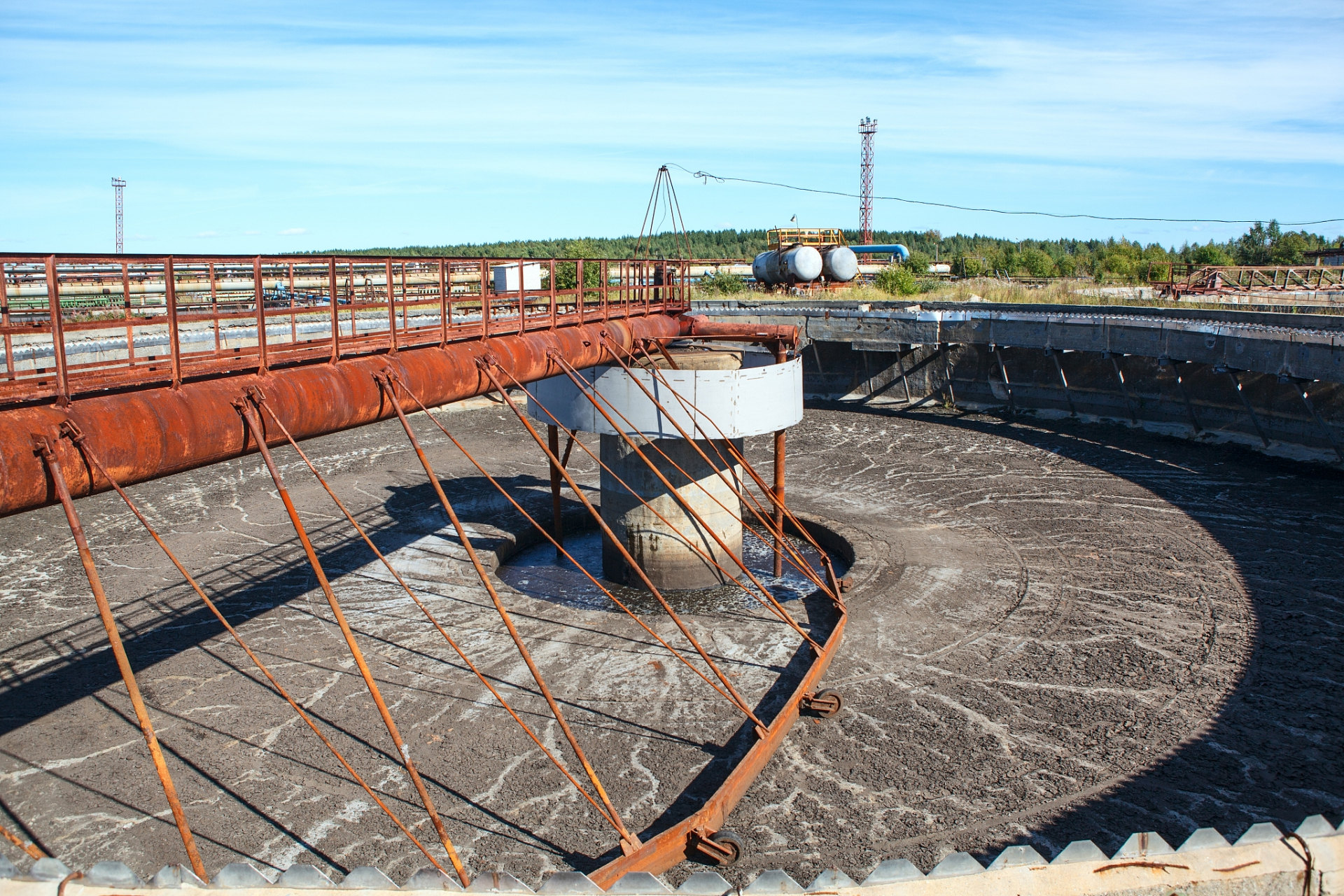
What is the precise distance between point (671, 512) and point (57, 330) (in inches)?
421

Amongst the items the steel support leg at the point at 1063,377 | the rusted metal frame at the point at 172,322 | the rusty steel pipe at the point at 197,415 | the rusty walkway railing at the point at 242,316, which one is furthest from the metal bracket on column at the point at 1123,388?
the rusted metal frame at the point at 172,322

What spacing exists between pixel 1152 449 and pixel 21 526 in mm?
24248

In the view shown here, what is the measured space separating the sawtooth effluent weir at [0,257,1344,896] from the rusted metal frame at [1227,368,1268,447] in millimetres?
143

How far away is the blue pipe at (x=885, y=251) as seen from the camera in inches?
2260

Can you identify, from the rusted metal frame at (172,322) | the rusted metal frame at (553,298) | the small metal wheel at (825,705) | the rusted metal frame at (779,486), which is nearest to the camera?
the rusted metal frame at (172,322)

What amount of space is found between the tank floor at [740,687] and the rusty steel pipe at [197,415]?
3.57 metres

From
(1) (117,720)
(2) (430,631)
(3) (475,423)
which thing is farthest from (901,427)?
(1) (117,720)

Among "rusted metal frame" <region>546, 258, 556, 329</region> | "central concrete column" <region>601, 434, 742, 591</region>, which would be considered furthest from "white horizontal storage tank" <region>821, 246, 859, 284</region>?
"rusted metal frame" <region>546, 258, 556, 329</region>

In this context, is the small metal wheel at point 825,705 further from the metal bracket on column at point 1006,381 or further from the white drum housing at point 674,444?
the metal bracket on column at point 1006,381

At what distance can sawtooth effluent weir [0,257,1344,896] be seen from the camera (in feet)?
23.1

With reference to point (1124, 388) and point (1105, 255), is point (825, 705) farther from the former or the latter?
point (1105, 255)

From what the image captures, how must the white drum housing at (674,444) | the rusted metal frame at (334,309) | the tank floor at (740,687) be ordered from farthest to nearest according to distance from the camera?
the white drum housing at (674,444)
the rusted metal frame at (334,309)
the tank floor at (740,687)

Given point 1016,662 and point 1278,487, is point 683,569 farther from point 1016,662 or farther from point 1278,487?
point 1278,487

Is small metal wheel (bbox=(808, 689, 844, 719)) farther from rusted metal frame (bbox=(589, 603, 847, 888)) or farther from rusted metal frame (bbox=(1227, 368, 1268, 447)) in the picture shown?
rusted metal frame (bbox=(1227, 368, 1268, 447))
